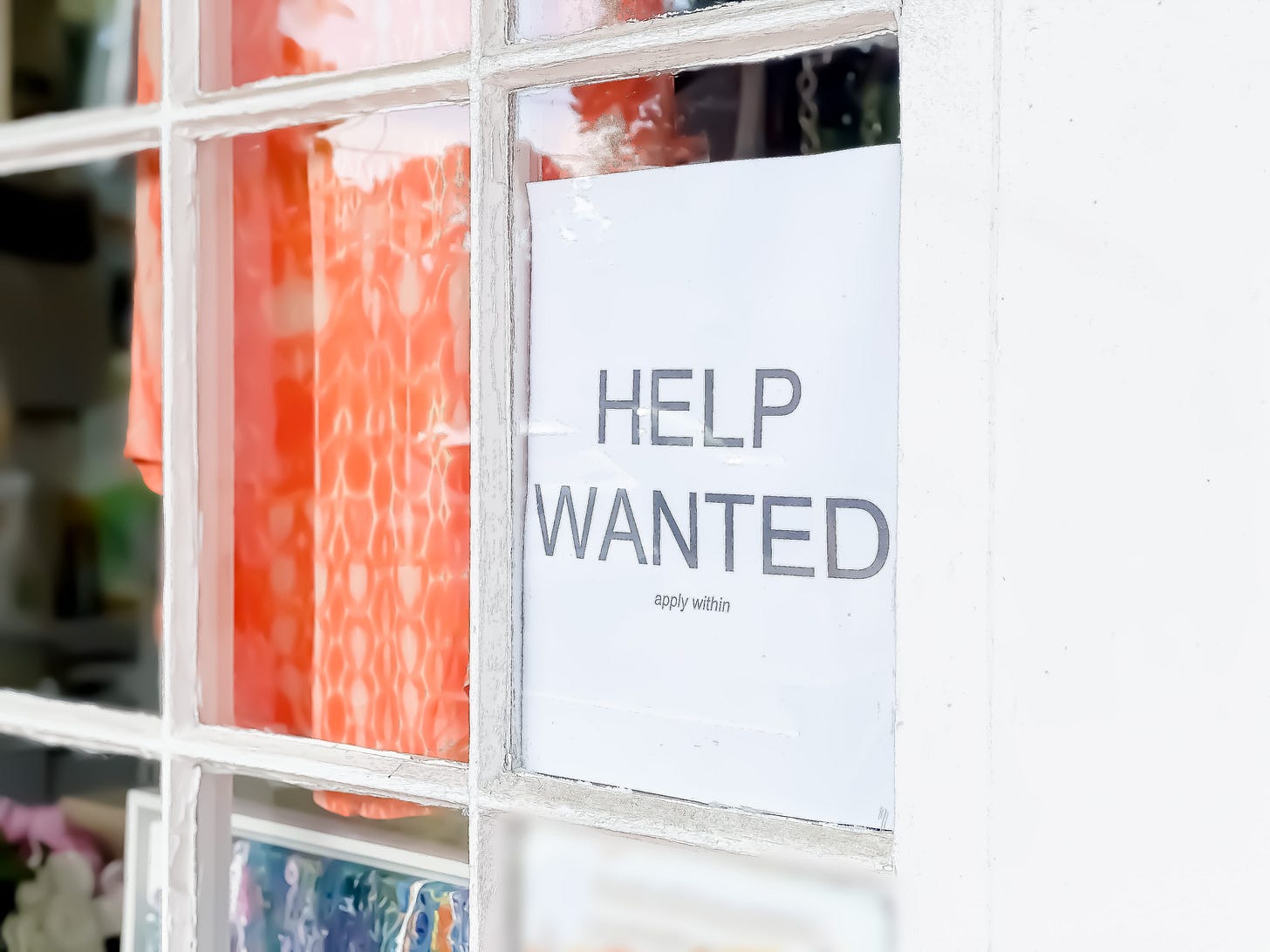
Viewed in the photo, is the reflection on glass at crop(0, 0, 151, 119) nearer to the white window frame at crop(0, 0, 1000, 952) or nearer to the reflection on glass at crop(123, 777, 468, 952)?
the white window frame at crop(0, 0, 1000, 952)

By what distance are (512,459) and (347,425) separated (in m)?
0.26

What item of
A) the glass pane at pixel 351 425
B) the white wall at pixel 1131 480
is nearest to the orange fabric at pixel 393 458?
the glass pane at pixel 351 425

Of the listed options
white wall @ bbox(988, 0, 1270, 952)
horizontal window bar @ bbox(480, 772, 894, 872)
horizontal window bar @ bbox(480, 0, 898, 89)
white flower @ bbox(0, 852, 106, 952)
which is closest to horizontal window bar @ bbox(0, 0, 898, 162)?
horizontal window bar @ bbox(480, 0, 898, 89)

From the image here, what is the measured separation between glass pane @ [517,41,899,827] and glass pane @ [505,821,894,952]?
0.05 m

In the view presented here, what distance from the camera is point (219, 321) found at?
112cm

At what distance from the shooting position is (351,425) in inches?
43.5

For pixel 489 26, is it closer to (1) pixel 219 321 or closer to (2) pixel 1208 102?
(1) pixel 219 321

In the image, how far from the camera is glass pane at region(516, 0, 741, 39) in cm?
91

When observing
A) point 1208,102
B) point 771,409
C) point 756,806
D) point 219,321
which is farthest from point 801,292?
point 219,321

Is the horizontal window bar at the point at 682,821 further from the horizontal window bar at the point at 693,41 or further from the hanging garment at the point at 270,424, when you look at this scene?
the horizontal window bar at the point at 693,41

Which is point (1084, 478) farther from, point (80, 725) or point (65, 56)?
point (65, 56)

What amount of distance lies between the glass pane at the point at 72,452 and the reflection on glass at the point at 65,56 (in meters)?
0.09

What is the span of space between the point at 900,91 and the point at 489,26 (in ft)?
1.23

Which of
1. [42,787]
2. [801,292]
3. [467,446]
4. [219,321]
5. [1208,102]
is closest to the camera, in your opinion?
[1208,102]
